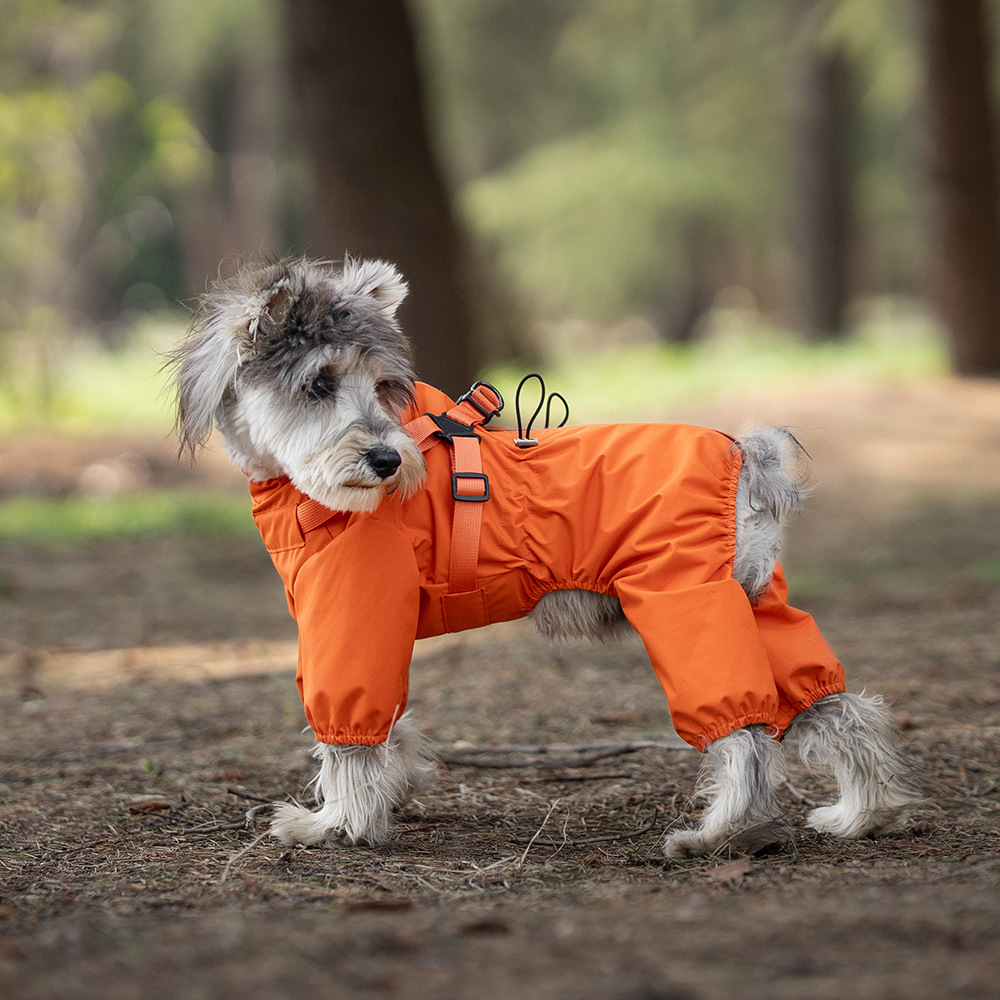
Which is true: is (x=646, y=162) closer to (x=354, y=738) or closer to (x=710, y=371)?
(x=710, y=371)

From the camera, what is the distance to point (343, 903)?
9.43 feet

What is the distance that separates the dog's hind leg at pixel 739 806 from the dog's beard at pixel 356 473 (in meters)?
1.27

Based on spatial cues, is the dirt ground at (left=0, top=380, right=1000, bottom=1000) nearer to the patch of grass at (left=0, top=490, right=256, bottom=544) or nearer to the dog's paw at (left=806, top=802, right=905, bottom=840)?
the dog's paw at (left=806, top=802, right=905, bottom=840)

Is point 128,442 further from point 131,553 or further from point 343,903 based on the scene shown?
point 343,903

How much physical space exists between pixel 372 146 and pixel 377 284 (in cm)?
666

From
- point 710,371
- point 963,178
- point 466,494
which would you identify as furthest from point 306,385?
point 710,371

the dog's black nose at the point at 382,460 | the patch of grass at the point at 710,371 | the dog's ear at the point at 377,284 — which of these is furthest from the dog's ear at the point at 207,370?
the patch of grass at the point at 710,371

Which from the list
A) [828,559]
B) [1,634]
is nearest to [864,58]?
[828,559]

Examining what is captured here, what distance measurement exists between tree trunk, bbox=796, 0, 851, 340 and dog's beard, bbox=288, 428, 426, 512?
18004 millimetres

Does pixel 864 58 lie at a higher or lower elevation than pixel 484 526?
higher

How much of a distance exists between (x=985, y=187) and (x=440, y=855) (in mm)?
12046

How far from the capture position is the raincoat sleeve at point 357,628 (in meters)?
3.43

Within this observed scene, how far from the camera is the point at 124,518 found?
10.1m

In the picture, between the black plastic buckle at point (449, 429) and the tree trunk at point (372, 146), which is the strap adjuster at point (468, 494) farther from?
the tree trunk at point (372, 146)
